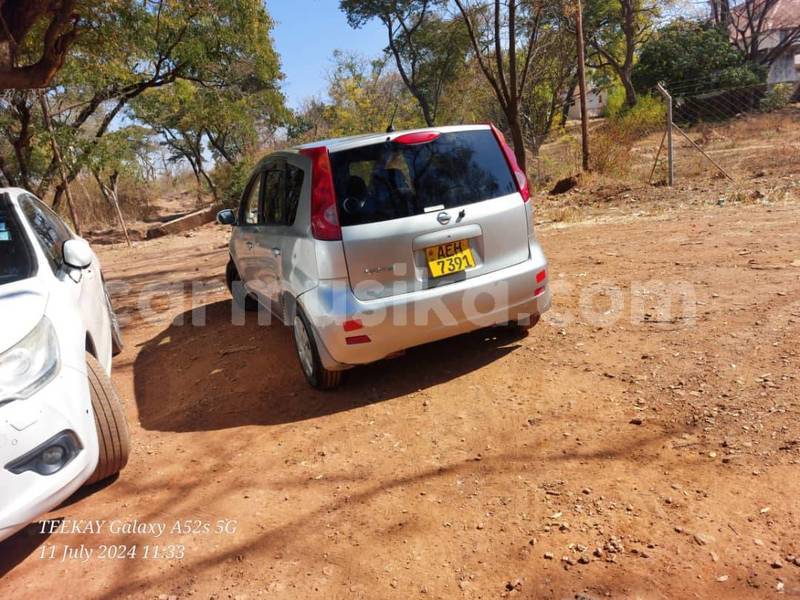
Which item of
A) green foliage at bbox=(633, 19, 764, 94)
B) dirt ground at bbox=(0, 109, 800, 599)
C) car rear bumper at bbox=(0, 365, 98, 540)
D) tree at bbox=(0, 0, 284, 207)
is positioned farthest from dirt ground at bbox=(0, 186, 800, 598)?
green foliage at bbox=(633, 19, 764, 94)

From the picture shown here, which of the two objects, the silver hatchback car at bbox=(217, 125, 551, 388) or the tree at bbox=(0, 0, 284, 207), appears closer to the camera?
the silver hatchback car at bbox=(217, 125, 551, 388)

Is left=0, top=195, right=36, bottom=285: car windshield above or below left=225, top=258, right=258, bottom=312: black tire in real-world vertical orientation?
above

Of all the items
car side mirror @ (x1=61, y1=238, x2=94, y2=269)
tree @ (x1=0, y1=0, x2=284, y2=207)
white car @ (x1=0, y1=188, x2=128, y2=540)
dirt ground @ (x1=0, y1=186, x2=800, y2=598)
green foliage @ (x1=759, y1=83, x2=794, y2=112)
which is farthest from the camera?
green foliage @ (x1=759, y1=83, x2=794, y2=112)

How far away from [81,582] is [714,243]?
20.9 feet

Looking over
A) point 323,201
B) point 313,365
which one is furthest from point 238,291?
point 323,201

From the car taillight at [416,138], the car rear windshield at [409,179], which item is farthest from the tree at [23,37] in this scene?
the car taillight at [416,138]

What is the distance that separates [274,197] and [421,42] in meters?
24.2

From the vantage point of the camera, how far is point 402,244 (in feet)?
11.8

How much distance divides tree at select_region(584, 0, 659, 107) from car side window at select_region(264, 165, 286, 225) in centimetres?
2696

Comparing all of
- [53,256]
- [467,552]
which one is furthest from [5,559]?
[467,552]

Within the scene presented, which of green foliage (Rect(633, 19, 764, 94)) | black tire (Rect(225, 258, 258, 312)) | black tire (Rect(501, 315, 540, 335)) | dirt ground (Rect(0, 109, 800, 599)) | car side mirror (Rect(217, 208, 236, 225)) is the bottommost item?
dirt ground (Rect(0, 109, 800, 599))

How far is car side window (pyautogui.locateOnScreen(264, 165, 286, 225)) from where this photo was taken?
14.3 feet

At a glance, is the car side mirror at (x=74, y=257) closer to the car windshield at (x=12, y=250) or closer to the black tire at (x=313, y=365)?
the car windshield at (x=12, y=250)

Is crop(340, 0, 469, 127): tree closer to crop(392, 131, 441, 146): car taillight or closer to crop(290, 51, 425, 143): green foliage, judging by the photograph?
crop(290, 51, 425, 143): green foliage
